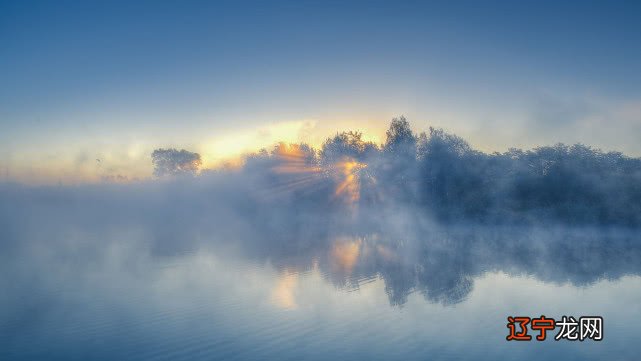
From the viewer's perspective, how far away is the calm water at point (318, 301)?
23781 mm

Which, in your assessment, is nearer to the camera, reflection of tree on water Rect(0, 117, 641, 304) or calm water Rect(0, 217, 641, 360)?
calm water Rect(0, 217, 641, 360)

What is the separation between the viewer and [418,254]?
58.8 m

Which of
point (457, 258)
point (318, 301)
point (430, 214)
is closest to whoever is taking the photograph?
point (318, 301)

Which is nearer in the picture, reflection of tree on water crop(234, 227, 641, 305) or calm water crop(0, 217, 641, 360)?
calm water crop(0, 217, 641, 360)

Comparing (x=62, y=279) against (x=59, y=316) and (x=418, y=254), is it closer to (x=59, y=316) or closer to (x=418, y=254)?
(x=59, y=316)

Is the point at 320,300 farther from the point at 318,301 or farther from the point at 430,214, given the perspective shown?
the point at 430,214

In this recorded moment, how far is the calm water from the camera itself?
2378cm

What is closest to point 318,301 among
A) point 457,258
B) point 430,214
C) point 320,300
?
point 320,300

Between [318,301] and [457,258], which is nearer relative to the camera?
[318,301]

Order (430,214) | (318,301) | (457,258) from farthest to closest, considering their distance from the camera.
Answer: (430,214) < (457,258) < (318,301)

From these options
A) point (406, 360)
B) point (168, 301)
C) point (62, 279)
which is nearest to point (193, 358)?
point (406, 360)

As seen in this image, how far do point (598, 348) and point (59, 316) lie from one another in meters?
36.5

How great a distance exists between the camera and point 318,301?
34594 mm

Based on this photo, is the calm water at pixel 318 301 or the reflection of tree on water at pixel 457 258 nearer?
the calm water at pixel 318 301
